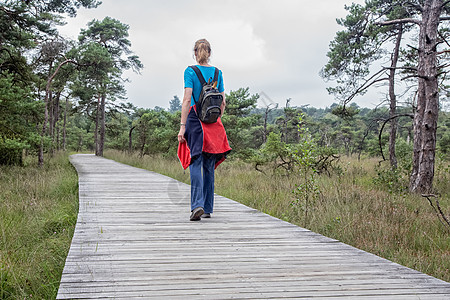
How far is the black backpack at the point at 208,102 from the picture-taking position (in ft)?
12.8

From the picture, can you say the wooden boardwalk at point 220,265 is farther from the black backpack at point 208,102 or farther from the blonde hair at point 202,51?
the blonde hair at point 202,51

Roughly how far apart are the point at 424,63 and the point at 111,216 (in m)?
7.96

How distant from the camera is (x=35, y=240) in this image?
4.55 metres

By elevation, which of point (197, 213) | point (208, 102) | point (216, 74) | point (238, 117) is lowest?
point (197, 213)

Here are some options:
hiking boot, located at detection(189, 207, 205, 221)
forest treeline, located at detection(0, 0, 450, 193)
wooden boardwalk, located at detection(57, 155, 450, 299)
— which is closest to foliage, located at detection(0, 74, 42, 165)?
forest treeline, located at detection(0, 0, 450, 193)

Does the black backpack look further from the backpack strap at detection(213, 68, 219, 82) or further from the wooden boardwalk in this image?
the wooden boardwalk

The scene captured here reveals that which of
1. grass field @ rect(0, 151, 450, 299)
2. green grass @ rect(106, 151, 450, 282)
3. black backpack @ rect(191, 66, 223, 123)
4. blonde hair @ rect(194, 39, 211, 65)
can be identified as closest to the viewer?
grass field @ rect(0, 151, 450, 299)

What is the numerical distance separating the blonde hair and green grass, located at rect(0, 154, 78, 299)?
2614mm

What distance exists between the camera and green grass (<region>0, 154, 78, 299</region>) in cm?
255


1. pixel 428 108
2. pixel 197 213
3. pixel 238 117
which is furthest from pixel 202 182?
pixel 238 117

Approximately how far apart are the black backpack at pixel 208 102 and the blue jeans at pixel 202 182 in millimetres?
496

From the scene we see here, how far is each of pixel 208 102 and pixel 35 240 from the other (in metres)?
2.99

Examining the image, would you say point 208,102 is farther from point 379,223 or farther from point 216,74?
point 379,223

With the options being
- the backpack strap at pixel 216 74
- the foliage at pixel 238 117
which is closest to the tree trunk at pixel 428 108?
the backpack strap at pixel 216 74
